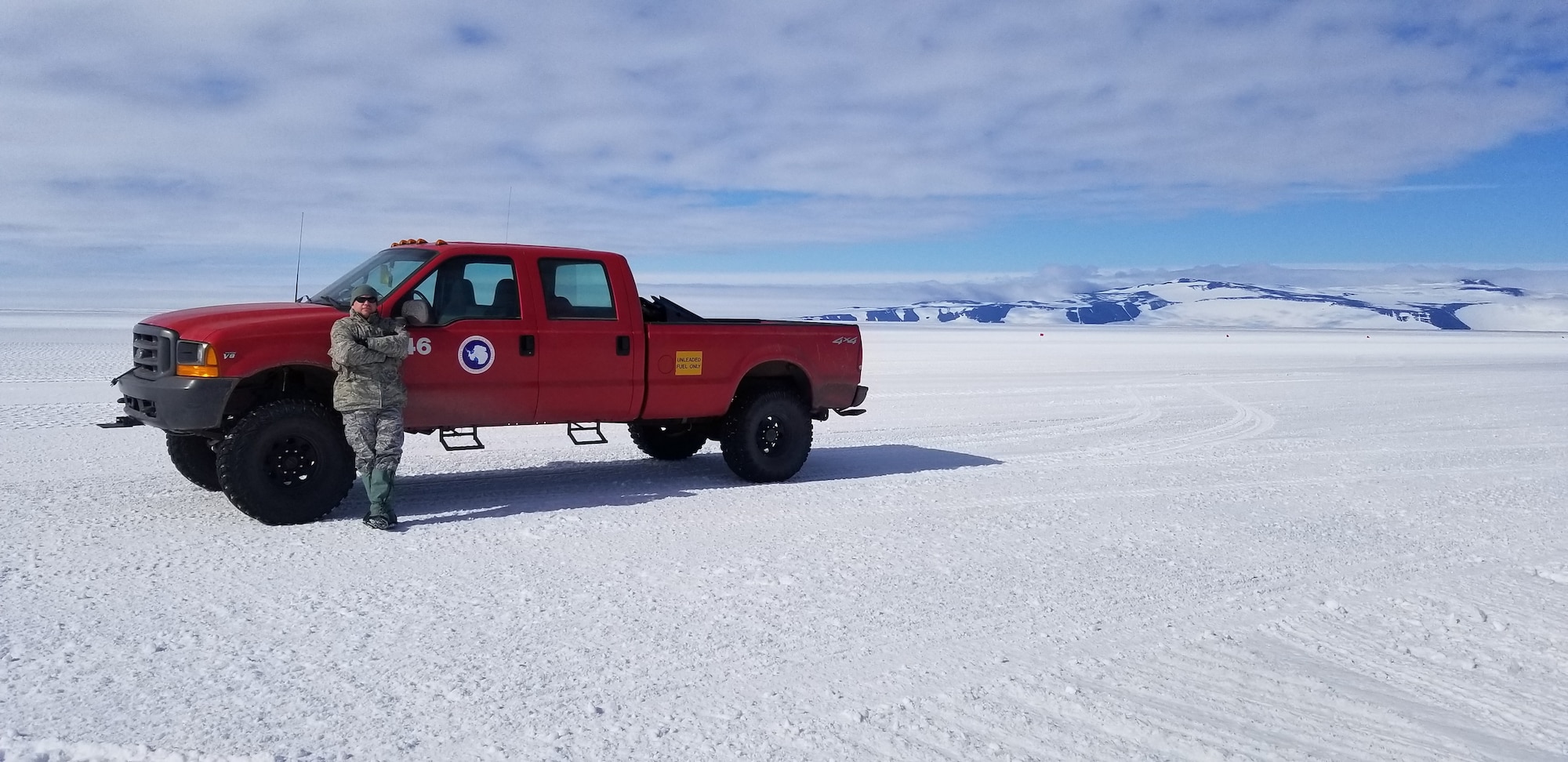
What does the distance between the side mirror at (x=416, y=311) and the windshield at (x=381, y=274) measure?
0.33 m

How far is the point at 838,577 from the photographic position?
20.4 feet

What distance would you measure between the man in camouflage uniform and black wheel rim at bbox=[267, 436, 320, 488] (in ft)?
1.10

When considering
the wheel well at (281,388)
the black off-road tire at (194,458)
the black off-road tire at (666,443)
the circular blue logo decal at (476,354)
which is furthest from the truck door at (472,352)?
the black off-road tire at (666,443)

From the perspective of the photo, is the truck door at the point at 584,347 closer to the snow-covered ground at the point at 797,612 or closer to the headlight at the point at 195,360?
the snow-covered ground at the point at 797,612

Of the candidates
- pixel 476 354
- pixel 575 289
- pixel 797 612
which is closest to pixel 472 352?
pixel 476 354

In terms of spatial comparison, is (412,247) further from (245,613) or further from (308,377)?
(245,613)

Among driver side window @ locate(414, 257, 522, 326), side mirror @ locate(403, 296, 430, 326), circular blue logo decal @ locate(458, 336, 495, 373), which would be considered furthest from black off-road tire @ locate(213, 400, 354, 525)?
driver side window @ locate(414, 257, 522, 326)

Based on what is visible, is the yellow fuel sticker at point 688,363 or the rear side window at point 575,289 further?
the yellow fuel sticker at point 688,363

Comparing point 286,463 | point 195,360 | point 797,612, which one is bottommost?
point 797,612

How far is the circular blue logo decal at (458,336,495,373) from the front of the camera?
7.89 m

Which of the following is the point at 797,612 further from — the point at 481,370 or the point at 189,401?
the point at 189,401

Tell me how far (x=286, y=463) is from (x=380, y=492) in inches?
27.8

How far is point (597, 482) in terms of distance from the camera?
939 centimetres

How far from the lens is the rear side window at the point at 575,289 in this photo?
8.45m
